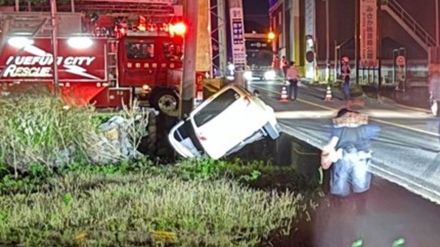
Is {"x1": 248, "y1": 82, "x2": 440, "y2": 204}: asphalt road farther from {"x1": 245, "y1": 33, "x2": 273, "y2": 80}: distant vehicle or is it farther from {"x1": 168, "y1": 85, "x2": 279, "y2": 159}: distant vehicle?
{"x1": 245, "y1": 33, "x2": 273, "y2": 80}: distant vehicle

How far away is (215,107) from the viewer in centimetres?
1539

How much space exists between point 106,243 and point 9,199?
9.64ft

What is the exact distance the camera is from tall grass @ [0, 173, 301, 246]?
764cm

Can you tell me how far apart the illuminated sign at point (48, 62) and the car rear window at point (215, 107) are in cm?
1170

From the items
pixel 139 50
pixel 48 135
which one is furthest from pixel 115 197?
pixel 139 50

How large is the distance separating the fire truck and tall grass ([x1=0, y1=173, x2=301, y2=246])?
46.4ft

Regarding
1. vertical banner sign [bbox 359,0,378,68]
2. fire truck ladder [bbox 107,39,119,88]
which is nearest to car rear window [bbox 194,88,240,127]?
fire truck ladder [bbox 107,39,119,88]

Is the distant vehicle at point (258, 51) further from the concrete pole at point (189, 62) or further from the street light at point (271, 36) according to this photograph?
the concrete pole at point (189, 62)

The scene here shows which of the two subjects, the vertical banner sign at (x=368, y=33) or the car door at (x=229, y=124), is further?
the vertical banner sign at (x=368, y=33)

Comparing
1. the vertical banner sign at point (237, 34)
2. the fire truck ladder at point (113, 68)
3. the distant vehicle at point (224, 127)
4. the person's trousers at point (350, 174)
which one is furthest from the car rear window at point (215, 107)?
the vertical banner sign at point (237, 34)

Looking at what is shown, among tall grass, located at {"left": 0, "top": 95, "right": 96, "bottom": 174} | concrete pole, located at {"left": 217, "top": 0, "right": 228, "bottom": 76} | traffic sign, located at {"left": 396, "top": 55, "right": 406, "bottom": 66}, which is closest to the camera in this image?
tall grass, located at {"left": 0, "top": 95, "right": 96, "bottom": 174}

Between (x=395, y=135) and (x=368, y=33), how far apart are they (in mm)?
24295

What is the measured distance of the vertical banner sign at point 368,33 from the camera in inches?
1711

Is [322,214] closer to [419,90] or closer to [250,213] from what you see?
[250,213]
